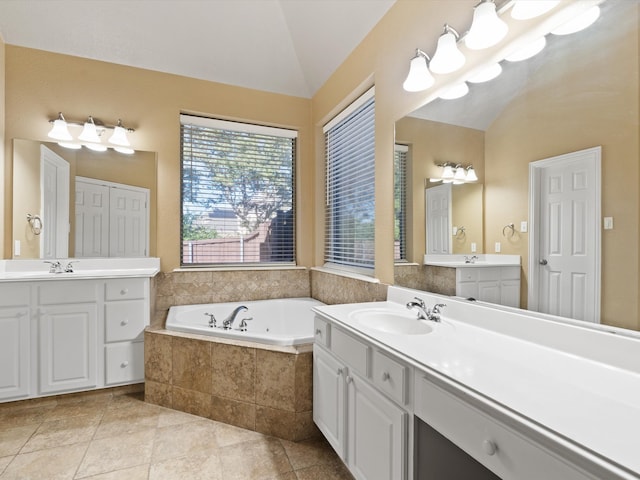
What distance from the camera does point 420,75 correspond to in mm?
1779

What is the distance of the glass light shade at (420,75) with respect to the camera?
1.77 m

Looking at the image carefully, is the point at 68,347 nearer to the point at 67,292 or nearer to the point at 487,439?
the point at 67,292

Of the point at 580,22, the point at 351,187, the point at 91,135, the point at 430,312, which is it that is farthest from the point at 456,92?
the point at 91,135

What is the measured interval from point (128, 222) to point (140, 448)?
5.85 ft

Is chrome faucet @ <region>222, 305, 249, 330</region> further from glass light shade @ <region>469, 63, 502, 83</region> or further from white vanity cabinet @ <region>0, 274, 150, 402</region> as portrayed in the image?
glass light shade @ <region>469, 63, 502, 83</region>

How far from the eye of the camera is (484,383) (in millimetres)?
894

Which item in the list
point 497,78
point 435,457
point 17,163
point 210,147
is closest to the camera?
point 435,457

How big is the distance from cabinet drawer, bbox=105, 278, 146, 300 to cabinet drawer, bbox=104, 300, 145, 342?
44 mm

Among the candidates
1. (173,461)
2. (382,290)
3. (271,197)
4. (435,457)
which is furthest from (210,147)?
(435,457)

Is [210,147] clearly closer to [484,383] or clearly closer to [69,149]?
[69,149]

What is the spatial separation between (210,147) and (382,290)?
2158mm

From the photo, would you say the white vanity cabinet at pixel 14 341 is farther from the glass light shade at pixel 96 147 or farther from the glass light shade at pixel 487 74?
the glass light shade at pixel 487 74

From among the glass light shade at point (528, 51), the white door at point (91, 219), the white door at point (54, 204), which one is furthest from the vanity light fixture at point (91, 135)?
the glass light shade at point (528, 51)

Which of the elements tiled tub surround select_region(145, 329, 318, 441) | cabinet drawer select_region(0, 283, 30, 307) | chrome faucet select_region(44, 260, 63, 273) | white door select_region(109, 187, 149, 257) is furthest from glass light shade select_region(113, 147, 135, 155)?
tiled tub surround select_region(145, 329, 318, 441)
